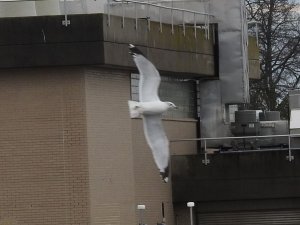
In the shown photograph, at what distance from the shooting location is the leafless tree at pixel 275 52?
48.7 m

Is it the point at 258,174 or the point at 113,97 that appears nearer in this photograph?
the point at 113,97

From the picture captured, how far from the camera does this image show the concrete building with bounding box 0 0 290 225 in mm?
22578

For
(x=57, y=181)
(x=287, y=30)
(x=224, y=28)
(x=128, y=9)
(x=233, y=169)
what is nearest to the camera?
(x=57, y=181)

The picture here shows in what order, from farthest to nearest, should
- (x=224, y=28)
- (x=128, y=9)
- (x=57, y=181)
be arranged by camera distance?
(x=224, y=28)
(x=128, y=9)
(x=57, y=181)

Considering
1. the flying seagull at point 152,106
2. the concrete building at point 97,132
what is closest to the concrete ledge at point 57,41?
the concrete building at point 97,132

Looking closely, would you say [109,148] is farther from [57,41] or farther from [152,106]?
[152,106]

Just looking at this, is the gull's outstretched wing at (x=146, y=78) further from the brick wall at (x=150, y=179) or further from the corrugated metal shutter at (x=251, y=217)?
the corrugated metal shutter at (x=251, y=217)

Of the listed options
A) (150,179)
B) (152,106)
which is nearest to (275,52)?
(150,179)

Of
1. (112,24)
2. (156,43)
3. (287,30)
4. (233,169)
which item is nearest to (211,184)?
(233,169)

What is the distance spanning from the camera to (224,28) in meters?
28.6

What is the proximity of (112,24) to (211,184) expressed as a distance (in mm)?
5449

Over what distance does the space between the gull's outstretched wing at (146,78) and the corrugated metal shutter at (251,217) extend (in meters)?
10.7

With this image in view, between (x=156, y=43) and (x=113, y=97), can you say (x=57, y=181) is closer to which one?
(x=113, y=97)

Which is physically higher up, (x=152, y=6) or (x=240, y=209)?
(x=152, y=6)
